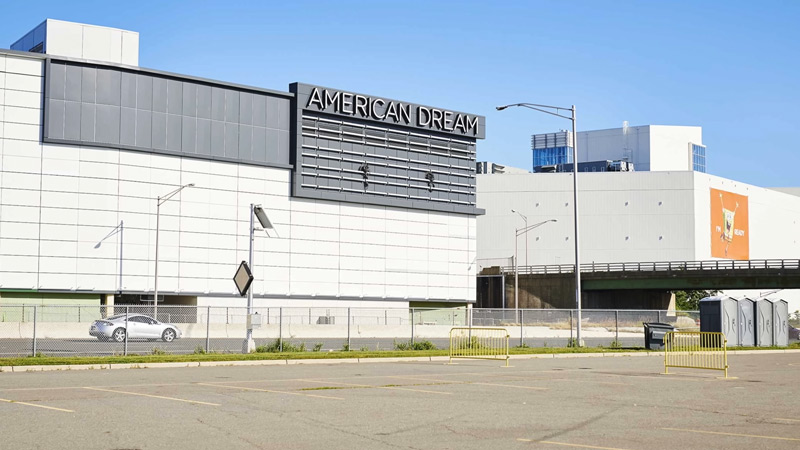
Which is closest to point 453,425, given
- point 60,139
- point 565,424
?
point 565,424

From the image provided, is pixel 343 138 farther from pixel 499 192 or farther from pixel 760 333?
pixel 499 192

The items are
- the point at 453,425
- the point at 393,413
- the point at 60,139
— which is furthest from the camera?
the point at 60,139

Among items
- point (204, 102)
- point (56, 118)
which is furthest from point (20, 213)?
point (204, 102)

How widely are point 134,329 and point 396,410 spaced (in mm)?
29454

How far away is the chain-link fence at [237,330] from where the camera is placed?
34.6 metres

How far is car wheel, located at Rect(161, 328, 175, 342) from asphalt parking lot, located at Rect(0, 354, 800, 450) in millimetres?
15871

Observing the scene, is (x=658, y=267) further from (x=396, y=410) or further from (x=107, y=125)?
(x=396, y=410)

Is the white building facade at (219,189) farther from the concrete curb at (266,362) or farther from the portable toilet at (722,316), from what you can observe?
the concrete curb at (266,362)

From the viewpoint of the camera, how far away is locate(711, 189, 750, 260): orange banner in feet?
433

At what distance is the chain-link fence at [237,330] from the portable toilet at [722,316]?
409 cm

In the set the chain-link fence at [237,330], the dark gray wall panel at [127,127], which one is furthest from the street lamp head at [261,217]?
the dark gray wall panel at [127,127]

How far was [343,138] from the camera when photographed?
74.2 metres

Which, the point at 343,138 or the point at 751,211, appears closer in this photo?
the point at 343,138

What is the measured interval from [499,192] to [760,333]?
285 ft
